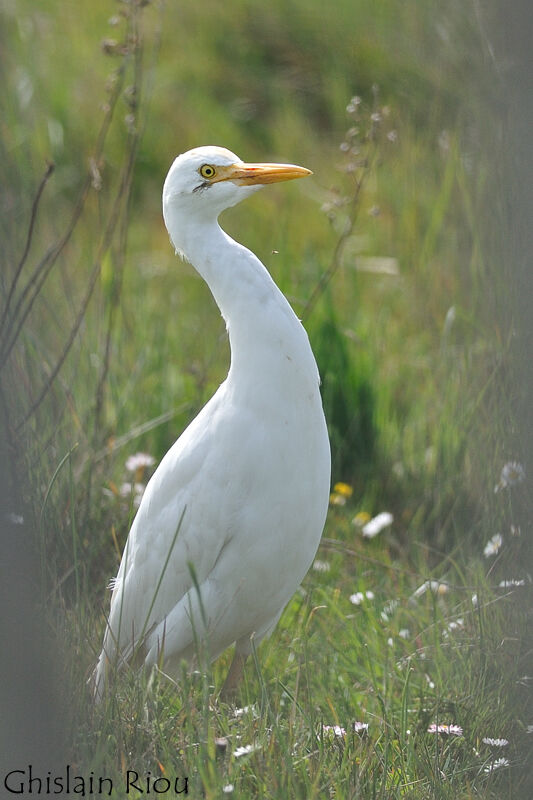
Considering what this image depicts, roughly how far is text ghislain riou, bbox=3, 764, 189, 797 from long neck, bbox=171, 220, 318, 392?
845 mm

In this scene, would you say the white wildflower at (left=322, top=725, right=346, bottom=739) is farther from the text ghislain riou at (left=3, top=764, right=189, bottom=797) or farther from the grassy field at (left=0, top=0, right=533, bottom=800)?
the text ghislain riou at (left=3, top=764, right=189, bottom=797)

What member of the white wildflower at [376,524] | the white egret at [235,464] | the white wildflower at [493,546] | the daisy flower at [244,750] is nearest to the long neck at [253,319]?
the white egret at [235,464]

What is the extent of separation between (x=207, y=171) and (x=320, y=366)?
5.11ft

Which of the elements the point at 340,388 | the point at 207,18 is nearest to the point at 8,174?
the point at 340,388

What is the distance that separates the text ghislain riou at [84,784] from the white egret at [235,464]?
0.25 metres

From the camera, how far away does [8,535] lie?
4.81 ft

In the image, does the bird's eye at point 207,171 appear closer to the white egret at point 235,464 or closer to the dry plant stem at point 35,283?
the white egret at point 235,464

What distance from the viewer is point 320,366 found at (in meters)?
3.84

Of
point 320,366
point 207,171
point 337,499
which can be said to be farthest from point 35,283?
point 337,499

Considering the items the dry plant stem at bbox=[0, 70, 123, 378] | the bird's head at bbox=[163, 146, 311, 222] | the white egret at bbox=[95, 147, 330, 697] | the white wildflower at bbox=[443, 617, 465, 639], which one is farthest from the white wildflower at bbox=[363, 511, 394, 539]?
the bird's head at bbox=[163, 146, 311, 222]

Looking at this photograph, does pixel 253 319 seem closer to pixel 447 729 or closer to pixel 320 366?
pixel 447 729

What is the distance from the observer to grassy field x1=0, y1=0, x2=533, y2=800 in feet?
6.91

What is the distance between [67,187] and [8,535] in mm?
5017

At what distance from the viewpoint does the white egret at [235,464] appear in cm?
233
